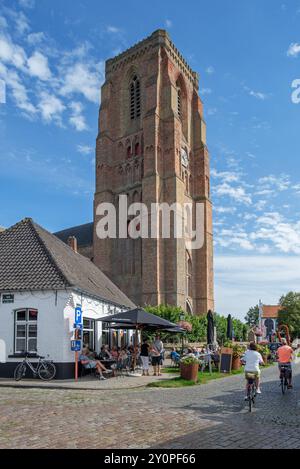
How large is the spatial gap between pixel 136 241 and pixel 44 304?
3332 centimetres

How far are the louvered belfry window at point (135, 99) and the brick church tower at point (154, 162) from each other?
0.41 feet

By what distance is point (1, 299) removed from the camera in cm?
1850

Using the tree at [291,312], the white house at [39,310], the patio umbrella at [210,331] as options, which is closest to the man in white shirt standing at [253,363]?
the white house at [39,310]

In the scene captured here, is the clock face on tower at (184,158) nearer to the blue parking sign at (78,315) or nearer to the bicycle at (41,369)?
the blue parking sign at (78,315)

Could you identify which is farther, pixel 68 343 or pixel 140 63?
pixel 140 63

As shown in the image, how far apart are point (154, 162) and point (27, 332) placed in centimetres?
3439

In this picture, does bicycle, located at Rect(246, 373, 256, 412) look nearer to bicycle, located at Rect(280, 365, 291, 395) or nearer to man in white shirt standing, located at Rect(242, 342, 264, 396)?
man in white shirt standing, located at Rect(242, 342, 264, 396)

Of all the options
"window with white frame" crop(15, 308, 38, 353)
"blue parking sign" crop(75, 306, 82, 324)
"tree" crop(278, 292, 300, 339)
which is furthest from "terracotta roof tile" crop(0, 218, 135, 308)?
"tree" crop(278, 292, 300, 339)

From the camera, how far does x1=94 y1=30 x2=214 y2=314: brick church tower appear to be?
47.8m

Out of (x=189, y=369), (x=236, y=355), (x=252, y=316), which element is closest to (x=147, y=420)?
(x=189, y=369)

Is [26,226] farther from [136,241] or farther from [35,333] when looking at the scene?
[136,241]

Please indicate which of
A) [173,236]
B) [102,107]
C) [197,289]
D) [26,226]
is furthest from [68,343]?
[102,107]

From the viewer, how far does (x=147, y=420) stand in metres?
8.92

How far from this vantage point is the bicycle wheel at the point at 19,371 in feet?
55.4
